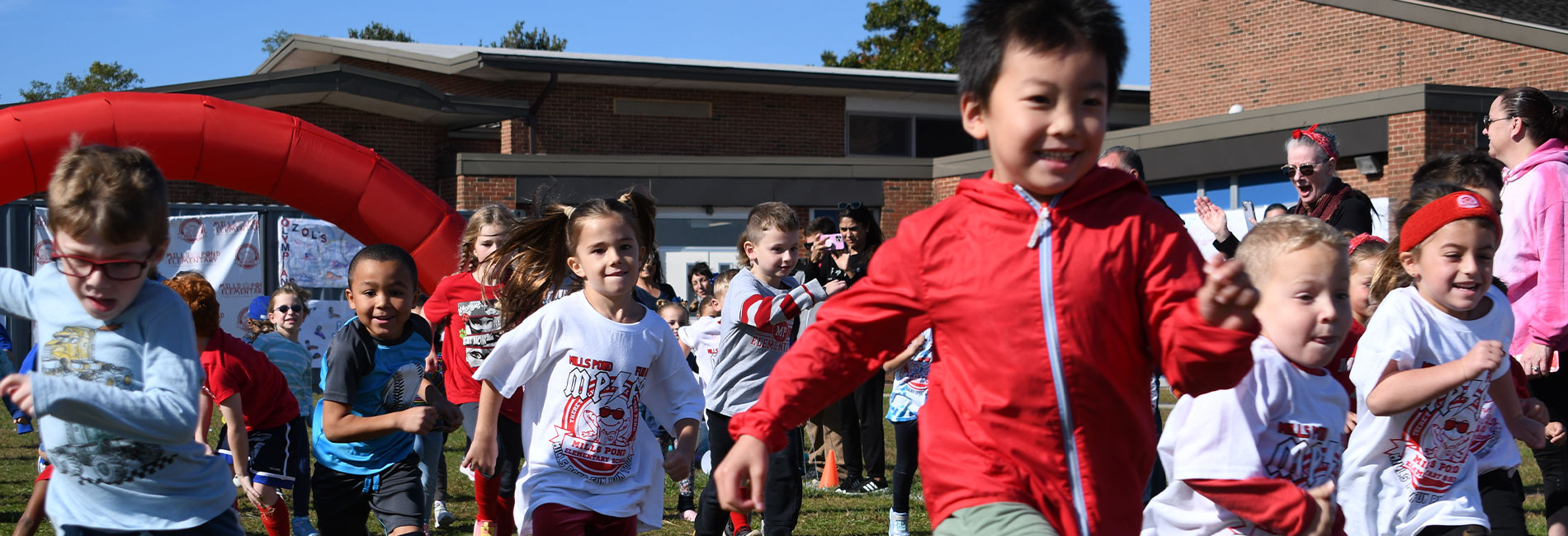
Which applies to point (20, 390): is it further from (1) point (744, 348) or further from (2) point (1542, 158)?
(2) point (1542, 158)

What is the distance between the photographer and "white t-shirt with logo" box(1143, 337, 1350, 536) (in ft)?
9.96

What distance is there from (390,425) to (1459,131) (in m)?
15.1

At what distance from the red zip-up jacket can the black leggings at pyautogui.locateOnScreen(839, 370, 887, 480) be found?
6.33m

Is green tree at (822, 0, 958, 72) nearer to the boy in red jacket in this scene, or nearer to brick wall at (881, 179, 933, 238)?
brick wall at (881, 179, 933, 238)

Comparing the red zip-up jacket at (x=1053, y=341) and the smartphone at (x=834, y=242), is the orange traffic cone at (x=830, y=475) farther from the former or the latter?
the red zip-up jacket at (x=1053, y=341)

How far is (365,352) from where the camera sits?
17.1 ft

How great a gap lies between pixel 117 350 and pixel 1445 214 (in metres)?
3.96

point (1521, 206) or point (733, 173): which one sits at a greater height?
point (733, 173)

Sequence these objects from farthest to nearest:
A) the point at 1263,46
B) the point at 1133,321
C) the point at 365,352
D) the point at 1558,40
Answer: the point at 1263,46 → the point at 1558,40 → the point at 365,352 → the point at 1133,321

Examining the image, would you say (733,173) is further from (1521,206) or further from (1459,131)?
(1521,206)

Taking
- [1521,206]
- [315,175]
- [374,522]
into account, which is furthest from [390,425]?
[315,175]

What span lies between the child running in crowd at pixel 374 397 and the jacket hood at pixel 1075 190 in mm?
3155

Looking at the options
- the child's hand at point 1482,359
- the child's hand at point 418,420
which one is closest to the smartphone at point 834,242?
the child's hand at point 418,420

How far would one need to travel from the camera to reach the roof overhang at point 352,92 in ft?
68.4
